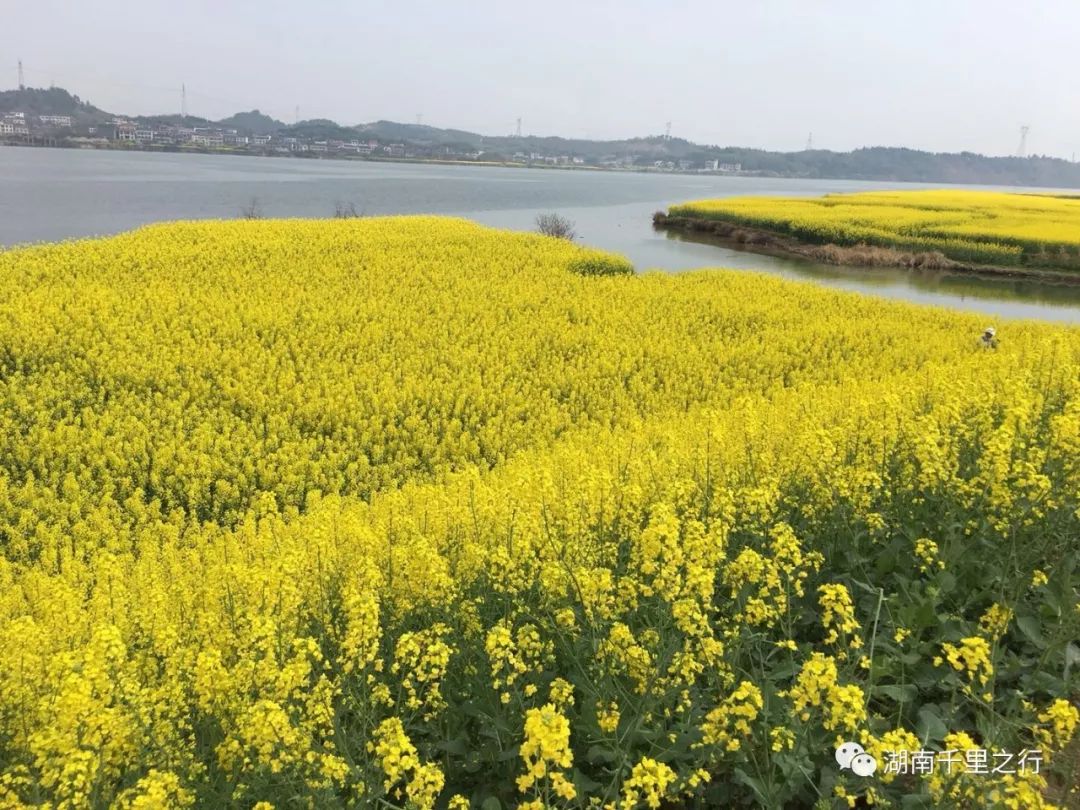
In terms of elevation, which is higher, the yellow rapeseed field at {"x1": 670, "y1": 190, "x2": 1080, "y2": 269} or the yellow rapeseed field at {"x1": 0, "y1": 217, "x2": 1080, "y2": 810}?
the yellow rapeseed field at {"x1": 670, "y1": 190, "x2": 1080, "y2": 269}

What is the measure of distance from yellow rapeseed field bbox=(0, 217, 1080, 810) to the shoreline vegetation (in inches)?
787

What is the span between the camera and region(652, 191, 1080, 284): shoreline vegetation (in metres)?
26.5

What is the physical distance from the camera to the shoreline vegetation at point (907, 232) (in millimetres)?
26547

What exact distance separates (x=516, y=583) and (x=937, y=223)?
3624cm

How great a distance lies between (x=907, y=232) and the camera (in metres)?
31.2

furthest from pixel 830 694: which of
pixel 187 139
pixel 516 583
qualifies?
pixel 187 139

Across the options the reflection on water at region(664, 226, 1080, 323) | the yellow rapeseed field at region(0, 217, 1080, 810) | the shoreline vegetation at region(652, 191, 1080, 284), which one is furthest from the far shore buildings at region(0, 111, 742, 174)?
the yellow rapeseed field at region(0, 217, 1080, 810)

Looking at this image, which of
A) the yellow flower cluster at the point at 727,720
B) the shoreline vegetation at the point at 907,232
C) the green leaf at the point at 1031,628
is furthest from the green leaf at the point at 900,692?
the shoreline vegetation at the point at 907,232

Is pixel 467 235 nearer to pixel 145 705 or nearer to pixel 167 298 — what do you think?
pixel 167 298

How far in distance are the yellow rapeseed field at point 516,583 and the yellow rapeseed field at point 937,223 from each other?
21.5 m

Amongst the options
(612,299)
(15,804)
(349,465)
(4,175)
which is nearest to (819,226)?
(612,299)

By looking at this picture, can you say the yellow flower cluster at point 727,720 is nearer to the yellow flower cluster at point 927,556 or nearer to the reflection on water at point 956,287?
the yellow flower cluster at point 927,556

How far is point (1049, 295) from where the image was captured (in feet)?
75.4

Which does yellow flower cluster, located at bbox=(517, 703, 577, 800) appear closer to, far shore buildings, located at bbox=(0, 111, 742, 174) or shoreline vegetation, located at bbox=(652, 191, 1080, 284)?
shoreline vegetation, located at bbox=(652, 191, 1080, 284)
